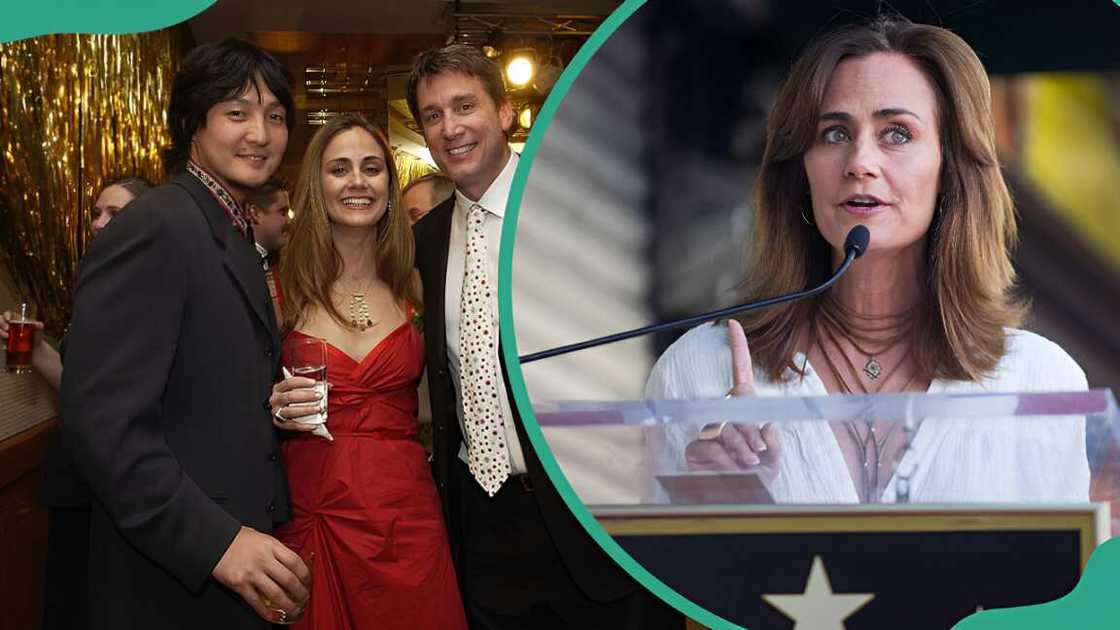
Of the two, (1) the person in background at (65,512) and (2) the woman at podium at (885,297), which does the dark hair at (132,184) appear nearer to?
(1) the person in background at (65,512)

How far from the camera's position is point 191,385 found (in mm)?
1520

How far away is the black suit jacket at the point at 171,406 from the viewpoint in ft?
4.68

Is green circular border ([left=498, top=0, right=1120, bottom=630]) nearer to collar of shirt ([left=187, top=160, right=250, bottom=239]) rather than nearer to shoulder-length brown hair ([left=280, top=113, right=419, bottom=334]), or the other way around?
collar of shirt ([left=187, top=160, right=250, bottom=239])

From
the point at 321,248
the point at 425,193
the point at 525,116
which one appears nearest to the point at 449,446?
the point at 321,248

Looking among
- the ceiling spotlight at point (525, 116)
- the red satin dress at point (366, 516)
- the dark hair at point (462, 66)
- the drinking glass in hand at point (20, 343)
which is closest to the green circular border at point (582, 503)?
the red satin dress at point (366, 516)

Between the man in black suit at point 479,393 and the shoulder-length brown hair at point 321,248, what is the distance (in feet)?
0.21

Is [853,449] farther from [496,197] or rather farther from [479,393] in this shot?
[496,197]

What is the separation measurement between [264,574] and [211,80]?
0.70 metres

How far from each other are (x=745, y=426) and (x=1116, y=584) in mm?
457

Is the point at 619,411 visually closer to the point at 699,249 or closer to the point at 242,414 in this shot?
the point at 699,249

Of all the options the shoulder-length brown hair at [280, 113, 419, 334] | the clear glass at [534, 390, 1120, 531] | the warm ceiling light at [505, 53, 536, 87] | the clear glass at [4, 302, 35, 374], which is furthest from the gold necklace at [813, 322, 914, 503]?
the warm ceiling light at [505, 53, 536, 87]

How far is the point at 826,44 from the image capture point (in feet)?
4.35

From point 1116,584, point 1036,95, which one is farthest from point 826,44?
point 1116,584

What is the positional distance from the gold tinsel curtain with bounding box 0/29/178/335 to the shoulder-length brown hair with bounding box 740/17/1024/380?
2.15 metres
